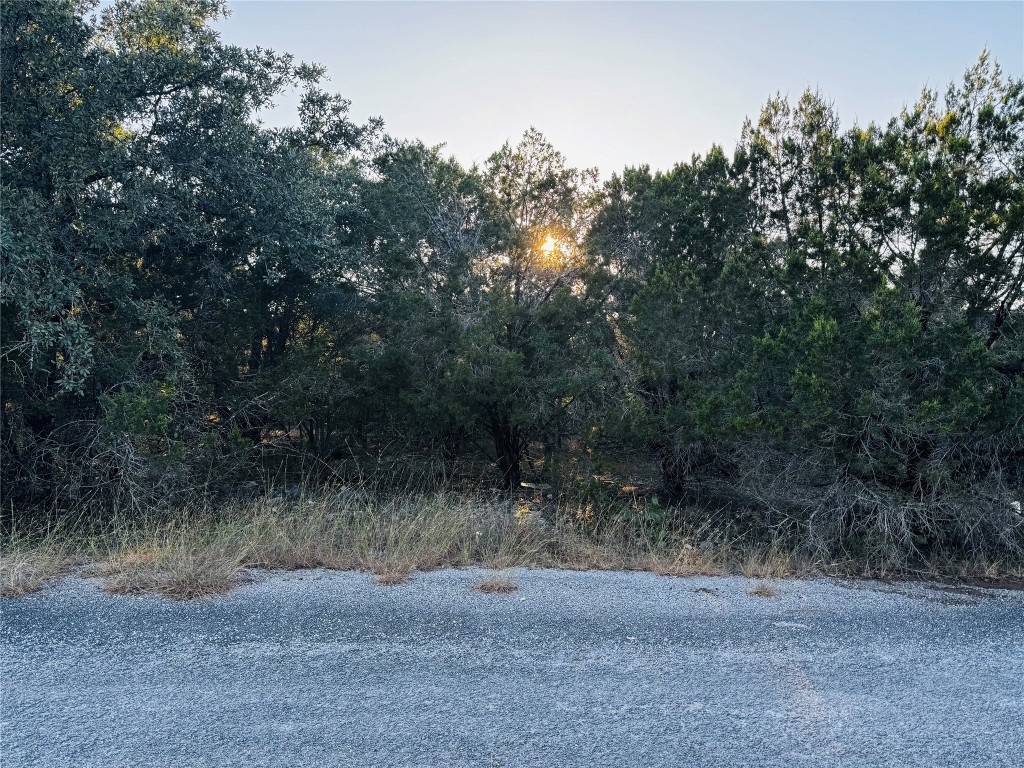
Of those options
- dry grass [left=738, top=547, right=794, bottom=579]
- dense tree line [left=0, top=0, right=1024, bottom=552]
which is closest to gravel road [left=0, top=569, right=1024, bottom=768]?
dry grass [left=738, top=547, right=794, bottom=579]

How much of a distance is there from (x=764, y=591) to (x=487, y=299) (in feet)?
24.7

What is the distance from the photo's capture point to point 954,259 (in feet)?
25.3

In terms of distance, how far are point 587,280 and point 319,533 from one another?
727 cm

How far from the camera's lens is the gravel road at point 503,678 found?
2980 mm

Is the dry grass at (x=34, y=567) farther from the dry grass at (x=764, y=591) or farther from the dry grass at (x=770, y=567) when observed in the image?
the dry grass at (x=770, y=567)

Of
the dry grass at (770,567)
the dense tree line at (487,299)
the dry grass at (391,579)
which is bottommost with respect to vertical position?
the dry grass at (770,567)

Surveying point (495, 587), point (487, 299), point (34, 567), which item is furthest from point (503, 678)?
point (487, 299)

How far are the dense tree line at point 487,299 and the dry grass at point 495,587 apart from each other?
3982 millimetres

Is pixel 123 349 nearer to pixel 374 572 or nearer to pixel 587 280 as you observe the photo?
pixel 374 572

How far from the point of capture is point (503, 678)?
145 inches

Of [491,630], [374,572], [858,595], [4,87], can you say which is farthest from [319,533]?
[4,87]

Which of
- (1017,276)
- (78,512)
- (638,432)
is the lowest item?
(78,512)

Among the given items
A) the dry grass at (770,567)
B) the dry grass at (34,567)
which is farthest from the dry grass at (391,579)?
the dry grass at (770,567)

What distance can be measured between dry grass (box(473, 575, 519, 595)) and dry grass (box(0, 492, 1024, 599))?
642 millimetres
